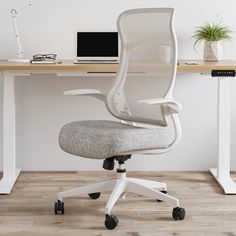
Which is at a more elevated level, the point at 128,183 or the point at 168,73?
the point at 168,73

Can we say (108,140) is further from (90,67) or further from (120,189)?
(90,67)

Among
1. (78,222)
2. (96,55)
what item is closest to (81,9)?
(96,55)

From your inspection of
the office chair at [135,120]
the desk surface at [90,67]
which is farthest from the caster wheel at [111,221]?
the desk surface at [90,67]

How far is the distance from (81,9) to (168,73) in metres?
1.27

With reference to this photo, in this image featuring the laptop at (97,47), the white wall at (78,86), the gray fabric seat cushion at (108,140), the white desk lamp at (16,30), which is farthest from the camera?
the white wall at (78,86)

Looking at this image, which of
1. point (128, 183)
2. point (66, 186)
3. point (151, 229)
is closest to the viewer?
point (151, 229)

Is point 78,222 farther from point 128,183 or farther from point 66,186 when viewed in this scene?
point 66,186

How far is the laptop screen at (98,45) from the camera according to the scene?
435cm

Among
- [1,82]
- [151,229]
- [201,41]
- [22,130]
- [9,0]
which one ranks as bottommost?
[151,229]

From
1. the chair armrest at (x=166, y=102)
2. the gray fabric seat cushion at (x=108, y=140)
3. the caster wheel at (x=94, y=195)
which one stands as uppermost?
the chair armrest at (x=166, y=102)

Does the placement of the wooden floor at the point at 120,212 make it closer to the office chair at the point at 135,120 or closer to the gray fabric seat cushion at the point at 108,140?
the office chair at the point at 135,120

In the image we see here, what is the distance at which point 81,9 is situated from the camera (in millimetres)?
4621

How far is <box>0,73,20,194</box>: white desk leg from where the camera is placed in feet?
13.8

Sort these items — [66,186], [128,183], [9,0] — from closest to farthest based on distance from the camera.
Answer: [128,183], [66,186], [9,0]
